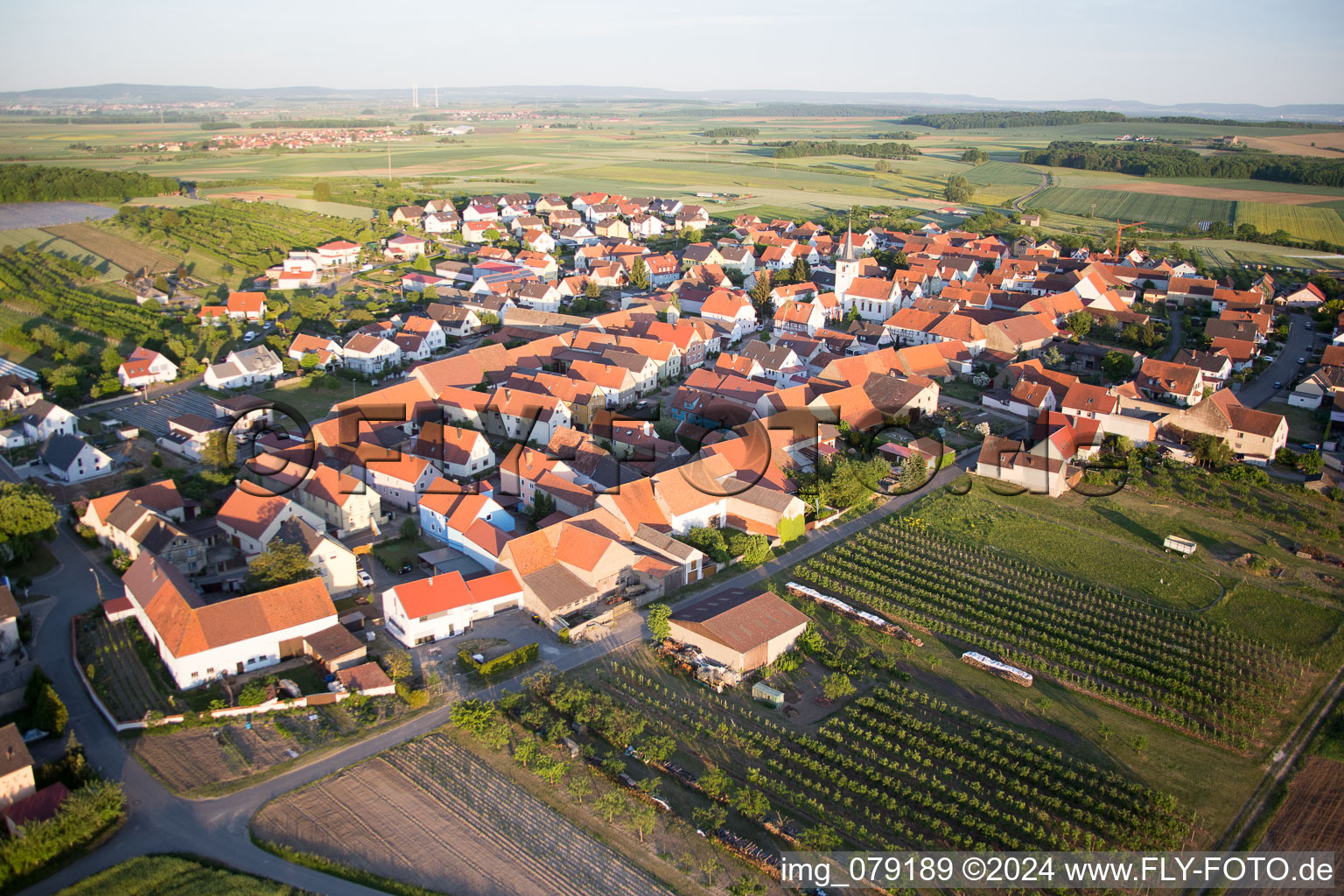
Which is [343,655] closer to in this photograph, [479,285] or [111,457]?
[111,457]

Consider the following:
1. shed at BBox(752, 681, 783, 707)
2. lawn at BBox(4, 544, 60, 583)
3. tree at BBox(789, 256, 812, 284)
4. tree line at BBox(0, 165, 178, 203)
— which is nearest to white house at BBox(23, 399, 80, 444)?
lawn at BBox(4, 544, 60, 583)

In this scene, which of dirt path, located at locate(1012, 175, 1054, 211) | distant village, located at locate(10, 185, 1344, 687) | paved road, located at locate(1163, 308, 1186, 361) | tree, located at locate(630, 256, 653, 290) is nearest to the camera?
distant village, located at locate(10, 185, 1344, 687)

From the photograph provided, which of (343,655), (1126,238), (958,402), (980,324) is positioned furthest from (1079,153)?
Result: (343,655)

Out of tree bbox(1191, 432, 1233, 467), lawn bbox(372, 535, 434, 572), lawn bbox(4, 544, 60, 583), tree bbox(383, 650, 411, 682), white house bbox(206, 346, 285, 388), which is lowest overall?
tree bbox(383, 650, 411, 682)

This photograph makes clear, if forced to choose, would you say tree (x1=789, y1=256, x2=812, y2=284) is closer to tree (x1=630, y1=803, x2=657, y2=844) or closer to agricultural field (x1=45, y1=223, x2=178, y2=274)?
agricultural field (x1=45, y1=223, x2=178, y2=274)

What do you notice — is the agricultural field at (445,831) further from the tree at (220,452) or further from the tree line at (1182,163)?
the tree line at (1182,163)

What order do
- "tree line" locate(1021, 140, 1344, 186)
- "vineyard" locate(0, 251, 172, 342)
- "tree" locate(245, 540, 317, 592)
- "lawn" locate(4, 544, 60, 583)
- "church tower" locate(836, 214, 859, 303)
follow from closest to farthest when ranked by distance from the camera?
"tree" locate(245, 540, 317, 592), "lawn" locate(4, 544, 60, 583), "vineyard" locate(0, 251, 172, 342), "church tower" locate(836, 214, 859, 303), "tree line" locate(1021, 140, 1344, 186)

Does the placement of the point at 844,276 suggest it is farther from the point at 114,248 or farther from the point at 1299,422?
the point at 114,248

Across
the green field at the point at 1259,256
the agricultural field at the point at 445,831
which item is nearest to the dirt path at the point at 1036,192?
the green field at the point at 1259,256
